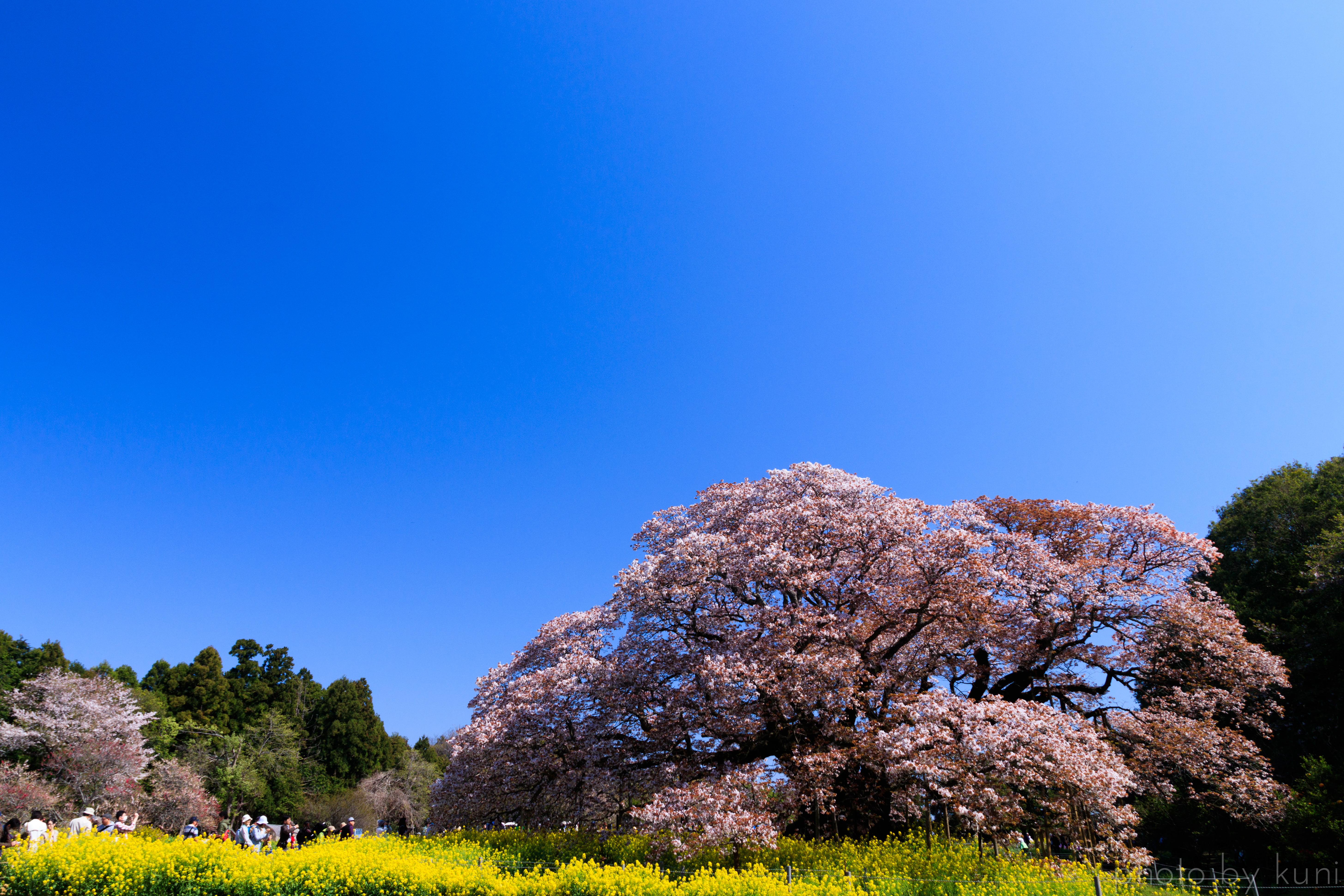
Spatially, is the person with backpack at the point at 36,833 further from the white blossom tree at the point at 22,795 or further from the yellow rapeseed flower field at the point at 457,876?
the white blossom tree at the point at 22,795

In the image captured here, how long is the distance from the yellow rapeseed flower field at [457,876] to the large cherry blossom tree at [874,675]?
134cm

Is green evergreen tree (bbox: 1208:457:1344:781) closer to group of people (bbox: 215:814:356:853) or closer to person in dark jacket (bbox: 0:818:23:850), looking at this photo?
group of people (bbox: 215:814:356:853)

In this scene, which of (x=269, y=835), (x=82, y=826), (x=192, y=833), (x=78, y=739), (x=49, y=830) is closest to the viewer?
(x=82, y=826)

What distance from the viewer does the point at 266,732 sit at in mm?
47500

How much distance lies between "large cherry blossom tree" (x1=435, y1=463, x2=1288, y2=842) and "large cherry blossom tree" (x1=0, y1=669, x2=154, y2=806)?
79.7ft

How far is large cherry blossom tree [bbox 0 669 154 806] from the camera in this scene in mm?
30578

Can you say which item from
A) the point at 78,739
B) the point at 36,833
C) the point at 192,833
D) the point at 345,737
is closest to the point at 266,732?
the point at 345,737

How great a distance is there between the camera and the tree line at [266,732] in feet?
137

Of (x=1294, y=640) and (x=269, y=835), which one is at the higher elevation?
(x=1294, y=640)

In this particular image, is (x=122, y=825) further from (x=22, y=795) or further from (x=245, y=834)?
(x=22, y=795)

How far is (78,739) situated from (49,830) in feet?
69.2

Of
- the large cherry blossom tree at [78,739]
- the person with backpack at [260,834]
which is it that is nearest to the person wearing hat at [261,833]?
the person with backpack at [260,834]

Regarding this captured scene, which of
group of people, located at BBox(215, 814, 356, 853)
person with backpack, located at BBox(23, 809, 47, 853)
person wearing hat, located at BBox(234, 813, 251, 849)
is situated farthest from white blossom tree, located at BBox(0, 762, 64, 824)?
person with backpack, located at BBox(23, 809, 47, 853)

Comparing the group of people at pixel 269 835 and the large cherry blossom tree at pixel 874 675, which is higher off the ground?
the large cherry blossom tree at pixel 874 675
